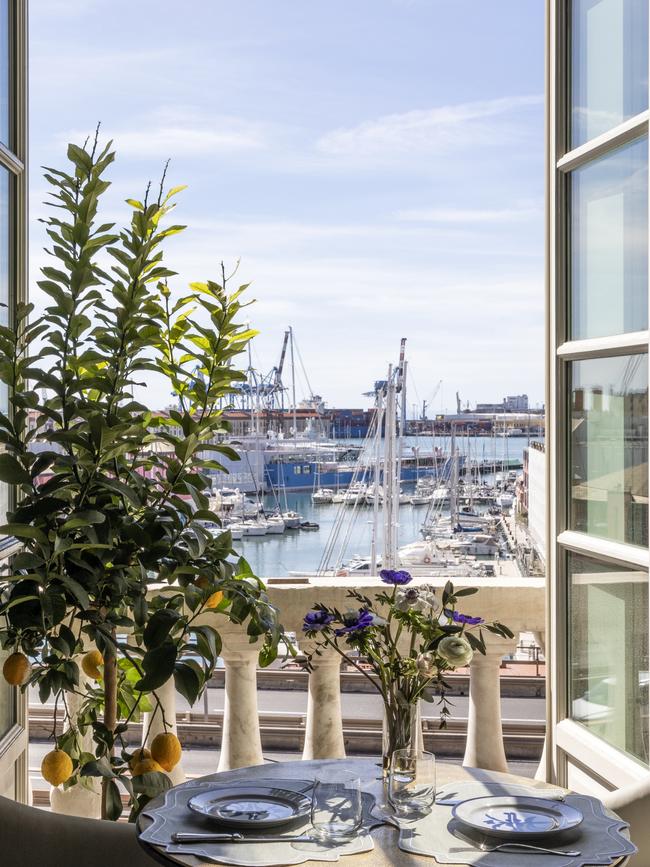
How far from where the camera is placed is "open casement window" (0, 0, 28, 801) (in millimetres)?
1853

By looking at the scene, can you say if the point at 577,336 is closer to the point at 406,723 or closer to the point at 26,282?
the point at 406,723

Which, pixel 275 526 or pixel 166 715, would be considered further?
pixel 275 526

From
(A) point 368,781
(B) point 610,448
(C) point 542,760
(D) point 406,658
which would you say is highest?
(B) point 610,448

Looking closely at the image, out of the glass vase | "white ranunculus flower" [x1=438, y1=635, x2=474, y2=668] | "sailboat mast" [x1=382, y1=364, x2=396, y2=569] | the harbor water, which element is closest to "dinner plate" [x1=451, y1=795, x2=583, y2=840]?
the glass vase

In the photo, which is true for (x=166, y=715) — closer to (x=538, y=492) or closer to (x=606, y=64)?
(x=538, y=492)

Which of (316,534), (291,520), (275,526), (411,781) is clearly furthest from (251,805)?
(316,534)

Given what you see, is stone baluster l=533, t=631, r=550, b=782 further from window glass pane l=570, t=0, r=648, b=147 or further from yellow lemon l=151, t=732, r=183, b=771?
window glass pane l=570, t=0, r=648, b=147

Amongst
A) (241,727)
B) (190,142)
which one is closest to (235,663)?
(241,727)

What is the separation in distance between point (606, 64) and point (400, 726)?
4.35 ft

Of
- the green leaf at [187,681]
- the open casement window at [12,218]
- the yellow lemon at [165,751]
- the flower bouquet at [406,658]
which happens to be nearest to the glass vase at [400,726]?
the flower bouquet at [406,658]

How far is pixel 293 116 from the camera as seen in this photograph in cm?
3216

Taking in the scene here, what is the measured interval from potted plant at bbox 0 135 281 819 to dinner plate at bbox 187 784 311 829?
0.74 feet

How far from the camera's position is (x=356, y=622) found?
3.97 feet

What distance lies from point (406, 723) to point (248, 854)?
0.25 metres
